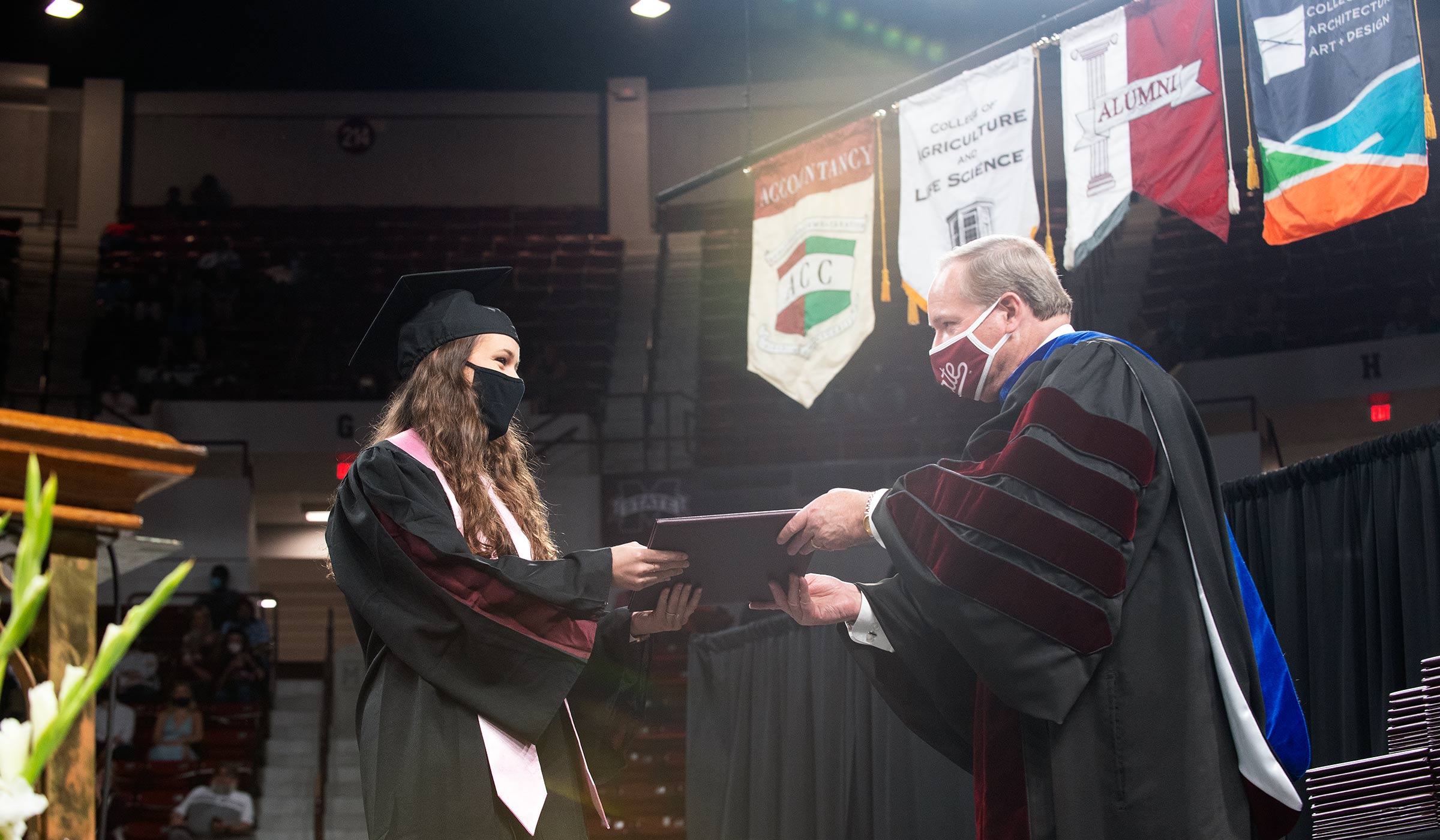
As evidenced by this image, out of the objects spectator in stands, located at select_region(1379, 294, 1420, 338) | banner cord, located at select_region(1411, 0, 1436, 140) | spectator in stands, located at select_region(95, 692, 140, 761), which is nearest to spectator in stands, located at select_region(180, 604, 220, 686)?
spectator in stands, located at select_region(95, 692, 140, 761)

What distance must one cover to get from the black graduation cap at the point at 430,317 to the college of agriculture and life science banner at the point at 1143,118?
9.03 ft

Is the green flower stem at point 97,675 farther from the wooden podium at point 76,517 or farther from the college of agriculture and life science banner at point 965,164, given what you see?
the college of agriculture and life science banner at point 965,164

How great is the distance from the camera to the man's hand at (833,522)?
102 inches

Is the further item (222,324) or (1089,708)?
(222,324)

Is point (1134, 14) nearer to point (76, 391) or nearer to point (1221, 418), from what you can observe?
point (1221, 418)

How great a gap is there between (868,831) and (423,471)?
249cm

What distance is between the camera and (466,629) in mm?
2402

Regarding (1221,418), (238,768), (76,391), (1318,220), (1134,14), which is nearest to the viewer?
(1318,220)

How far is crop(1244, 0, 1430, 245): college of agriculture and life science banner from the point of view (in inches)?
159

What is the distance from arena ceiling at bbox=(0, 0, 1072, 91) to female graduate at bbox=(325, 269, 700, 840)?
11.4m

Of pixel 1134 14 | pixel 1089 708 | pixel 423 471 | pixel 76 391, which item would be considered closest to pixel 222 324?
Answer: pixel 76 391

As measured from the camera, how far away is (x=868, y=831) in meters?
4.38

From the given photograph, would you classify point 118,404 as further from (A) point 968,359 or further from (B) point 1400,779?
(B) point 1400,779

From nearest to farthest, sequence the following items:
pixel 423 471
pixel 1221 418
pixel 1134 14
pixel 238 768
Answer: pixel 423 471, pixel 1134 14, pixel 238 768, pixel 1221 418
